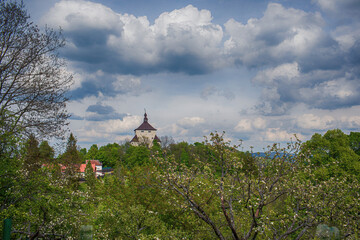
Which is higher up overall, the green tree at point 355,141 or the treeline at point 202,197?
the green tree at point 355,141

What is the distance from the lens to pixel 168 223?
2077cm

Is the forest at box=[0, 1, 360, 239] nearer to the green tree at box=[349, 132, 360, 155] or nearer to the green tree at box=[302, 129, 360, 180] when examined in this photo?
the green tree at box=[302, 129, 360, 180]

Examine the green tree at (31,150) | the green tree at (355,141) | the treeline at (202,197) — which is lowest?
the treeline at (202,197)

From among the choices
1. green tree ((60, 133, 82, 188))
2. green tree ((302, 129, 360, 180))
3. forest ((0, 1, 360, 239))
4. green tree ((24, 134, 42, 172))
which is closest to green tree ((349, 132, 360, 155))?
green tree ((302, 129, 360, 180))

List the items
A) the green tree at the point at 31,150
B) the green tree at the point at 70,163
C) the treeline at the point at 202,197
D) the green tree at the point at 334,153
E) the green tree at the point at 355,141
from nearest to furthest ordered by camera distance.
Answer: the treeline at the point at 202,197 → the green tree at the point at 31,150 → the green tree at the point at 70,163 → the green tree at the point at 334,153 → the green tree at the point at 355,141

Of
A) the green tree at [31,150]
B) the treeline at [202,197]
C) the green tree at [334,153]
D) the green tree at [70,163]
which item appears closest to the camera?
the treeline at [202,197]

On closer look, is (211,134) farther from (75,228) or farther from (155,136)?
(155,136)

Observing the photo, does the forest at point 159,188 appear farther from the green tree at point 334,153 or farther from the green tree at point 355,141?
the green tree at point 355,141

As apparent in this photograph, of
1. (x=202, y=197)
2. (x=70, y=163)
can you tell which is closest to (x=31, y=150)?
(x=202, y=197)

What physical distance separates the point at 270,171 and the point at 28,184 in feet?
35.0

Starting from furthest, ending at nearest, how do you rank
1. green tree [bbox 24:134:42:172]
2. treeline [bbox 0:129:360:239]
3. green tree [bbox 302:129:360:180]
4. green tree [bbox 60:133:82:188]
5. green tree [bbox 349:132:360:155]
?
green tree [bbox 349:132:360:155] → green tree [bbox 302:129:360:180] → green tree [bbox 60:133:82:188] → green tree [bbox 24:134:42:172] → treeline [bbox 0:129:360:239]

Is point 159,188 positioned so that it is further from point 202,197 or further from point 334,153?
point 334,153

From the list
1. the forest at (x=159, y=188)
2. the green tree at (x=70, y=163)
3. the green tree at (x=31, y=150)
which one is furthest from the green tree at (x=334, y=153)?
the green tree at (x=31, y=150)

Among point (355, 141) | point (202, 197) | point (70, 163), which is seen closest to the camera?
point (202, 197)
